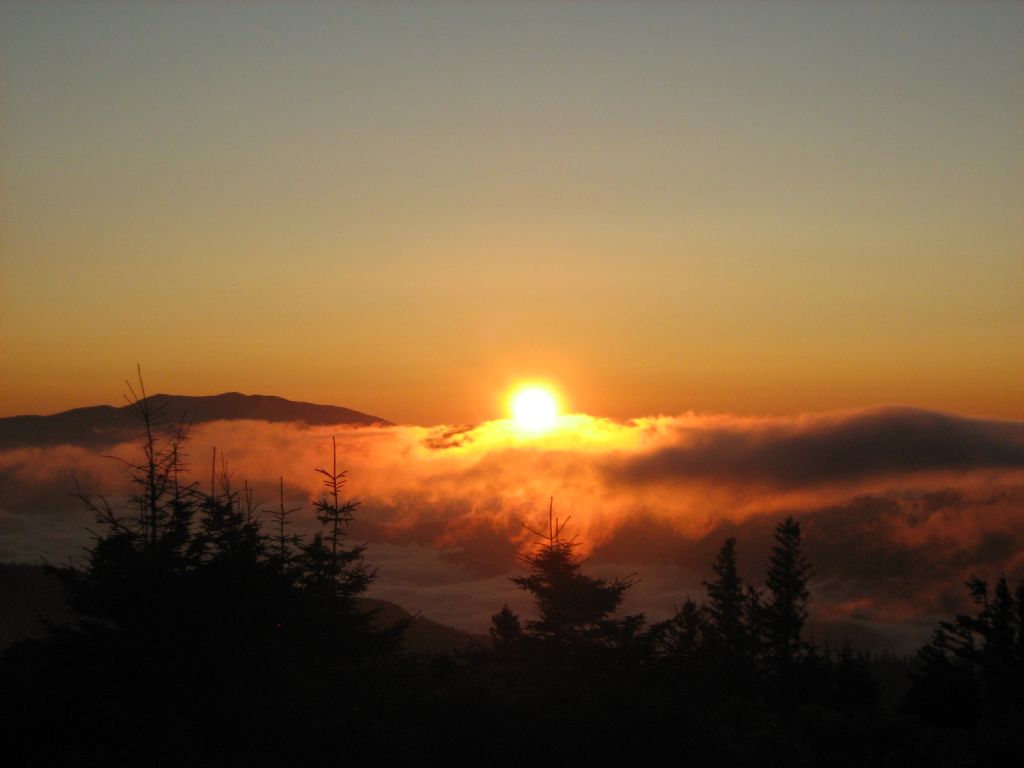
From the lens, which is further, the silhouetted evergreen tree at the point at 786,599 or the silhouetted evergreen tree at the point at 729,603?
the silhouetted evergreen tree at the point at 729,603

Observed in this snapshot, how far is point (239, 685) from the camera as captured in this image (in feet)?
65.5

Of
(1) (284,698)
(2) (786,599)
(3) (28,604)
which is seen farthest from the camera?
(3) (28,604)

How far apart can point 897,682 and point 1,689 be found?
574 feet

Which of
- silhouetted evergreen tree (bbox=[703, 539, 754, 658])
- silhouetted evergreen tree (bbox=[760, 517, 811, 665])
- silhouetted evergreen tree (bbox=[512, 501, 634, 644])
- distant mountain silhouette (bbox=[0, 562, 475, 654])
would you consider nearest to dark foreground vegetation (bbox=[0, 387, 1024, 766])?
silhouetted evergreen tree (bbox=[512, 501, 634, 644])

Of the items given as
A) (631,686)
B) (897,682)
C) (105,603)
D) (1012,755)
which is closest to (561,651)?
(631,686)

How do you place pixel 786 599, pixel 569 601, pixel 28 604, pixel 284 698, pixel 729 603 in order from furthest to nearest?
pixel 28 604, pixel 729 603, pixel 786 599, pixel 569 601, pixel 284 698

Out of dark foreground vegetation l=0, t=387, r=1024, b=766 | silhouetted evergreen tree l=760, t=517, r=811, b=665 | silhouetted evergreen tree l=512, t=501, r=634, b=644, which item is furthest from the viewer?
silhouetted evergreen tree l=760, t=517, r=811, b=665

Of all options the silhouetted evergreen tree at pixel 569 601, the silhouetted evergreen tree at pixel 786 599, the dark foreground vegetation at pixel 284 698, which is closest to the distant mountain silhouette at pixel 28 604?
the silhouetted evergreen tree at pixel 786 599

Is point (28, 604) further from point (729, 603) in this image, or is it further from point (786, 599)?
point (786, 599)

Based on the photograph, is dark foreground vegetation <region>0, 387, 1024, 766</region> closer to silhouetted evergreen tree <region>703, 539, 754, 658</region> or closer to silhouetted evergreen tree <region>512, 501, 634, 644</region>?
silhouetted evergreen tree <region>512, 501, 634, 644</region>

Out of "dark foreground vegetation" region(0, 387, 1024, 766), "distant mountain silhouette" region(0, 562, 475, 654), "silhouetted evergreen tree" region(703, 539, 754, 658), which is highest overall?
"dark foreground vegetation" region(0, 387, 1024, 766)

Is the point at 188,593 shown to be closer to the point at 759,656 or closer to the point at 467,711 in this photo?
the point at 467,711

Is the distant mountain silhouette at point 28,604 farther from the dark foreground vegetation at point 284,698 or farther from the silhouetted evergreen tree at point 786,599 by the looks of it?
the dark foreground vegetation at point 284,698

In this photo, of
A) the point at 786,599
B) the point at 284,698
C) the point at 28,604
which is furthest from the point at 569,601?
the point at 28,604
